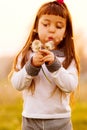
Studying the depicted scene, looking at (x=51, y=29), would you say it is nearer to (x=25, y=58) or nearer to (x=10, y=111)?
(x=25, y=58)

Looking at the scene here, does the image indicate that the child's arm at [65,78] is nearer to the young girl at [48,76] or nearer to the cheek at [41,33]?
the young girl at [48,76]

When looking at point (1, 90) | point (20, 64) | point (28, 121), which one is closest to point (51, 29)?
point (20, 64)

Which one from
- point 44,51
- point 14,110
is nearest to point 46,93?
point 44,51

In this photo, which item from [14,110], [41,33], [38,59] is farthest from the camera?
[14,110]

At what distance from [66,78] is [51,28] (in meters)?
0.18

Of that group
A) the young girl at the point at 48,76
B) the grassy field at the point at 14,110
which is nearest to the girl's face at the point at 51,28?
the young girl at the point at 48,76

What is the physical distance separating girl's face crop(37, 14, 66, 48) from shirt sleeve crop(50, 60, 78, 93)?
0.11m

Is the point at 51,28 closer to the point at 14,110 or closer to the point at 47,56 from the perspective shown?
the point at 47,56

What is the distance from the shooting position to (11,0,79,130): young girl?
61.9 inches

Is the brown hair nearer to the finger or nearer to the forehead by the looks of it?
the forehead

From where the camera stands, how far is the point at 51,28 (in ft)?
5.28

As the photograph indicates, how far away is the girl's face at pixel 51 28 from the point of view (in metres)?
1.62

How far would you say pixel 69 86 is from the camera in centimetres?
159

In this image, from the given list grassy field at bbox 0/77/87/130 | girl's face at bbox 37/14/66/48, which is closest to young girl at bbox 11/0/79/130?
girl's face at bbox 37/14/66/48
